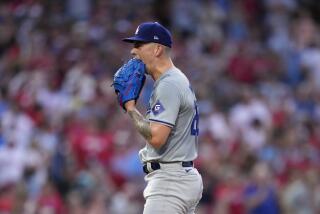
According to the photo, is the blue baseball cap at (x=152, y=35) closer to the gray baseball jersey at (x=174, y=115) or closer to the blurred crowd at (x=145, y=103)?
the gray baseball jersey at (x=174, y=115)

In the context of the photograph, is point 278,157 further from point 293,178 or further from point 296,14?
point 296,14

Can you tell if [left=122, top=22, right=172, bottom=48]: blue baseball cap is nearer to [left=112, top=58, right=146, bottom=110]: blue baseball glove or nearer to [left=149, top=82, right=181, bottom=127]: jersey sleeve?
[left=112, top=58, right=146, bottom=110]: blue baseball glove

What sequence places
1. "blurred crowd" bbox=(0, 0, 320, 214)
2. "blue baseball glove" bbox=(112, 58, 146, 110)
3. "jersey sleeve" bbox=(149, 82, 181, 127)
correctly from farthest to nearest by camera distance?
1. "blurred crowd" bbox=(0, 0, 320, 214)
2. "blue baseball glove" bbox=(112, 58, 146, 110)
3. "jersey sleeve" bbox=(149, 82, 181, 127)

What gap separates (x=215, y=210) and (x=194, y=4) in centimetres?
587

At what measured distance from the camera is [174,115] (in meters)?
6.48

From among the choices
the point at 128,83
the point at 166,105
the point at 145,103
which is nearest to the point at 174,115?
the point at 166,105

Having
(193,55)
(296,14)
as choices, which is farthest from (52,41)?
(296,14)

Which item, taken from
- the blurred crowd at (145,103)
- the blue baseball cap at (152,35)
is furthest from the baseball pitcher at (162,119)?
the blurred crowd at (145,103)

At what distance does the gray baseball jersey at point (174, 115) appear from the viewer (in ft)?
21.3

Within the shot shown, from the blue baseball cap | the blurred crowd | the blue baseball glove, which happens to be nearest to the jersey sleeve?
the blue baseball glove

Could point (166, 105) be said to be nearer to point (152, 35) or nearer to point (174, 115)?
point (174, 115)

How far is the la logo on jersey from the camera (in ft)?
21.3

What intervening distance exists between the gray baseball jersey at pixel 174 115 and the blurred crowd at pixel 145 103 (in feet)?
15.8

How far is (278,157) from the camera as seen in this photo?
13.1 meters
